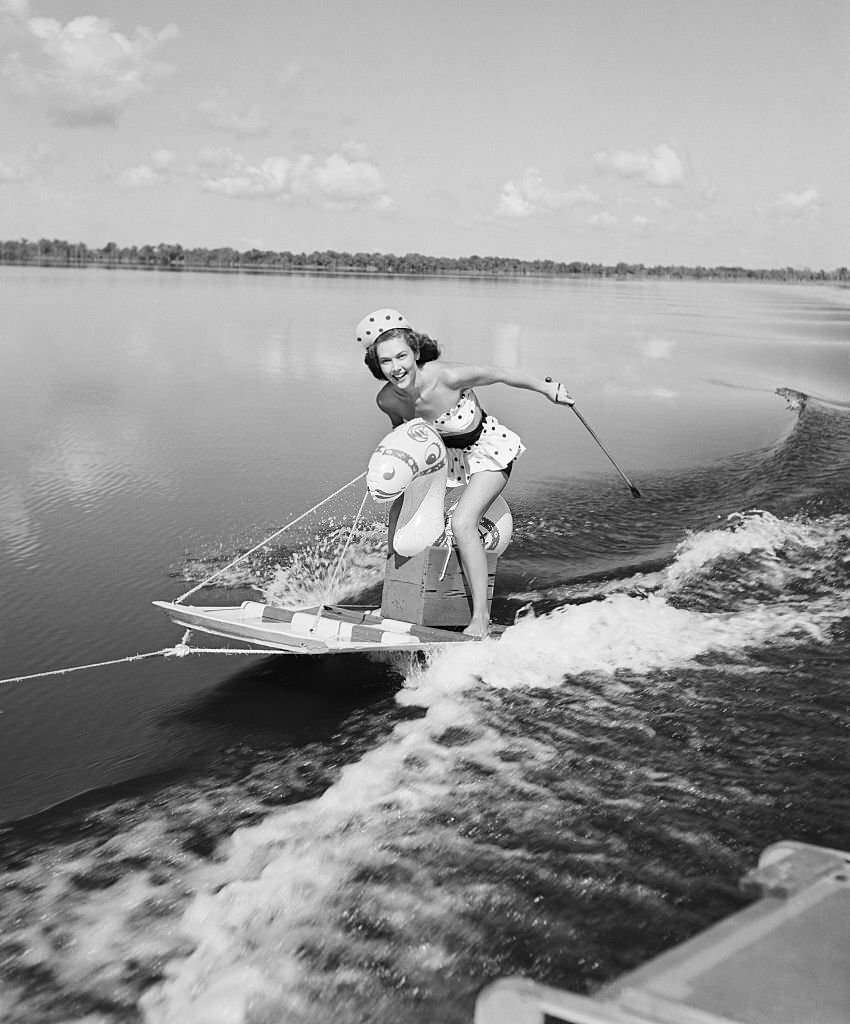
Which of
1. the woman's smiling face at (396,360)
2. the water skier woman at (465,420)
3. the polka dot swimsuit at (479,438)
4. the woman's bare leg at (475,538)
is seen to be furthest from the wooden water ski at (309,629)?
the woman's smiling face at (396,360)

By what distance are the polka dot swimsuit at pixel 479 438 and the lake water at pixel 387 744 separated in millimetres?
1276

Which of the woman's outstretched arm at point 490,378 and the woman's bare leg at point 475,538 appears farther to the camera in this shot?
the woman's bare leg at point 475,538

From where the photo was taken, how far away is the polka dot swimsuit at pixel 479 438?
6820 mm

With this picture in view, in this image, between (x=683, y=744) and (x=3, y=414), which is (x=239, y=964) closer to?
(x=683, y=744)

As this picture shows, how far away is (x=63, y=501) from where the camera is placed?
10656 millimetres

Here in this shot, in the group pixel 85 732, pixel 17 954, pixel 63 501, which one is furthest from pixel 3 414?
pixel 17 954

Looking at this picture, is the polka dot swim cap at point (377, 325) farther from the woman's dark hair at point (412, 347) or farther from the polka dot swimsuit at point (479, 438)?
the polka dot swimsuit at point (479, 438)

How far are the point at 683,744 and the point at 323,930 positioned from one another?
7.84ft

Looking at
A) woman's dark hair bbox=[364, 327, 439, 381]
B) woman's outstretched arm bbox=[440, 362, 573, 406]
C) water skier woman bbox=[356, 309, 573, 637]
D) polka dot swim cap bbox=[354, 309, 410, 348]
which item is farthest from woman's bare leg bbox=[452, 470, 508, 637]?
polka dot swim cap bbox=[354, 309, 410, 348]

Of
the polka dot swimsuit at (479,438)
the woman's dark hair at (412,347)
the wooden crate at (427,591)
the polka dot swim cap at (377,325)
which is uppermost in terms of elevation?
the polka dot swim cap at (377,325)

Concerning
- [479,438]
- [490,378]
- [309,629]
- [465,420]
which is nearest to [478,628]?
[309,629]

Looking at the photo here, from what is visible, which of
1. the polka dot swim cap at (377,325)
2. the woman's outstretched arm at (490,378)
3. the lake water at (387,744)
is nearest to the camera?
the lake water at (387,744)

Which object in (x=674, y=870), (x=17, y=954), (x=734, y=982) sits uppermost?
(x=734, y=982)

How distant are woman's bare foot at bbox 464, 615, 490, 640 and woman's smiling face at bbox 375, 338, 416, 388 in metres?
1.75
